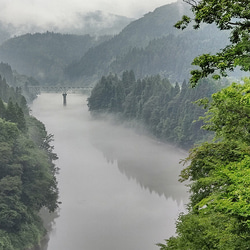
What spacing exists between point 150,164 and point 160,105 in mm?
50297

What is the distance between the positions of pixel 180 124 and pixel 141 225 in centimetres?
7579

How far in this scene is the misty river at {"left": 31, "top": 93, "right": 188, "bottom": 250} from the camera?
65750 mm

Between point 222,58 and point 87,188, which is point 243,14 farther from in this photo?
point 87,188

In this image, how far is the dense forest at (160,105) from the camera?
135 m

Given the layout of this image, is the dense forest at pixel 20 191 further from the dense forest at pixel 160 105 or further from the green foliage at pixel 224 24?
the dense forest at pixel 160 105

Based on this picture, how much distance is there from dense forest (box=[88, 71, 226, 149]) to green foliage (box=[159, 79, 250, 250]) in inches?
4106

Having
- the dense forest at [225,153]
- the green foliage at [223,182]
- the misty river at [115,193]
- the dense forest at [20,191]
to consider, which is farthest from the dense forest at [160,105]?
the dense forest at [225,153]

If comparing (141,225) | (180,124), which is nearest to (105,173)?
(141,225)

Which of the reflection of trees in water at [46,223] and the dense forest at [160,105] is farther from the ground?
the dense forest at [160,105]

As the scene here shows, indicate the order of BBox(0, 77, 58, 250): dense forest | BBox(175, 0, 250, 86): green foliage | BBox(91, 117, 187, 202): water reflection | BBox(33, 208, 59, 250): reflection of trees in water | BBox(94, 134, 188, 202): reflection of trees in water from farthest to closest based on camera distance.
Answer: BBox(91, 117, 187, 202): water reflection
BBox(94, 134, 188, 202): reflection of trees in water
BBox(33, 208, 59, 250): reflection of trees in water
BBox(0, 77, 58, 250): dense forest
BBox(175, 0, 250, 86): green foliage

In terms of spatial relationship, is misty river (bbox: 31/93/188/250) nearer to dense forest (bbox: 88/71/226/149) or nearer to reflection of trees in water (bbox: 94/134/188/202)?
reflection of trees in water (bbox: 94/134/188/202)

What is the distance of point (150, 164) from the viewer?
11388cm

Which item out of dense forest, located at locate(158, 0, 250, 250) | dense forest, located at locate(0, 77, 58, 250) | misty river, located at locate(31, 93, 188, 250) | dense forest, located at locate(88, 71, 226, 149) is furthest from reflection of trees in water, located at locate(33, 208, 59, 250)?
dense forest, located at locate(88, 71, 226, 149)

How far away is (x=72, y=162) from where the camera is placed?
372 feet
